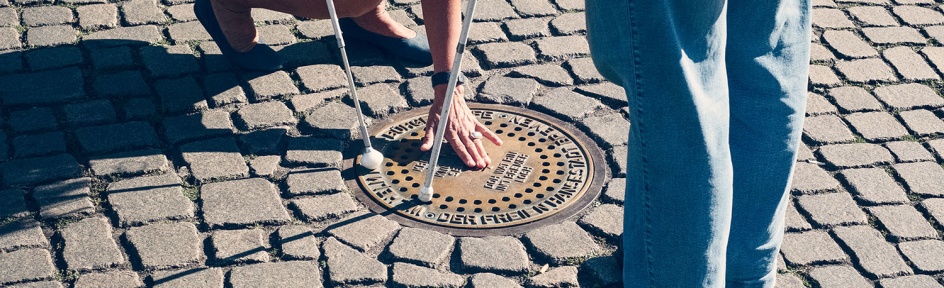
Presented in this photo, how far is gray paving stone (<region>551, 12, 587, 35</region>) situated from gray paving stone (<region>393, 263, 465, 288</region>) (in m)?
1.87

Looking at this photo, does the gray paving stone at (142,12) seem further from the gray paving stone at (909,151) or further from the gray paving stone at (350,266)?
the gray paving stone at (909,151)

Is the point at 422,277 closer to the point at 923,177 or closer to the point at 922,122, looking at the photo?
the point at 923,177

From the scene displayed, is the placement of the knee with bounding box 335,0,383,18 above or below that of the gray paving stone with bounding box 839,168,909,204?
above

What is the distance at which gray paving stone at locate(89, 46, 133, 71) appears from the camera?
4.48 m

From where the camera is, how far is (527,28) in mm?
4949

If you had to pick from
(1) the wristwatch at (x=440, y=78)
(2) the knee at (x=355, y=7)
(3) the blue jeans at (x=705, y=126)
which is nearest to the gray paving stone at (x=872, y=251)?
(3) the blue jeans at (x=705, y=126)

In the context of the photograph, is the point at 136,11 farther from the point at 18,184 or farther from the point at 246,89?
the point at 18,184

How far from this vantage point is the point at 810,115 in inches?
169

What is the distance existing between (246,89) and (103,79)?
1.92ft

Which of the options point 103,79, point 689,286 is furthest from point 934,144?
point 103,79

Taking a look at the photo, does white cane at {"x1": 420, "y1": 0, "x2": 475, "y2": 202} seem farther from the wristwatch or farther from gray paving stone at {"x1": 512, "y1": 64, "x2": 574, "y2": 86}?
gray paving stone at {"x1": 512, "y1": 64, "x2": 574, "y2": 86}

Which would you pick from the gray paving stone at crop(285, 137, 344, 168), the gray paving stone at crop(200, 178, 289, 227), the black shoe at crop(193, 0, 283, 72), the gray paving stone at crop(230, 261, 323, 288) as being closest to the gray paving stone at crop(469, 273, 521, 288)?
the gray paving stone at crop(230, 261, 323, 288)

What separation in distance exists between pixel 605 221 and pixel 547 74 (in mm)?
1102

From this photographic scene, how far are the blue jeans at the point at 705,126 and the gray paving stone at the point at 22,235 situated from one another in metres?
1.87
